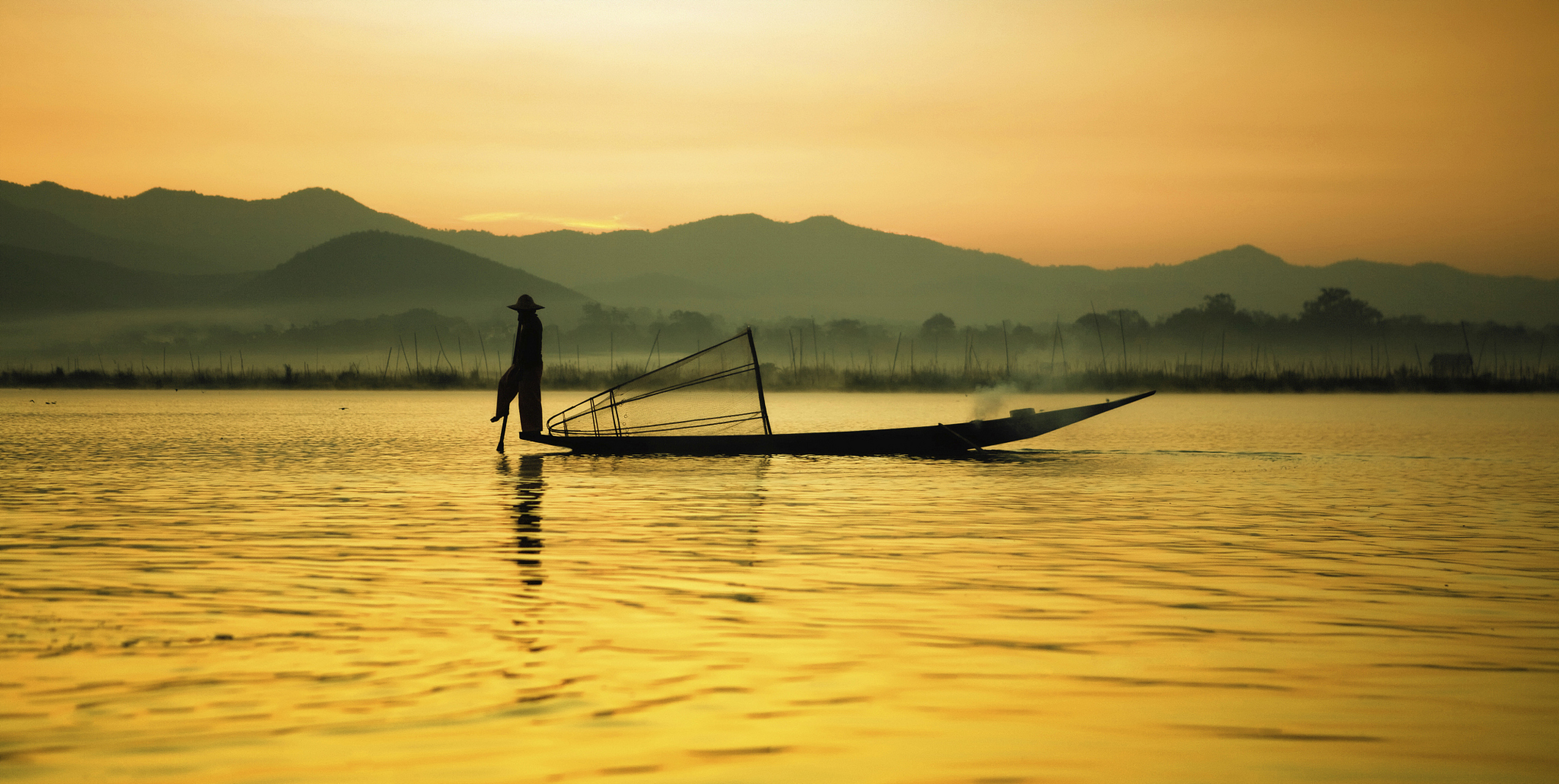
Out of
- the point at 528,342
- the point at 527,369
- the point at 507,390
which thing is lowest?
the point at 507,390

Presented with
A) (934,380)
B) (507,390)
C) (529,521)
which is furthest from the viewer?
(934,380)

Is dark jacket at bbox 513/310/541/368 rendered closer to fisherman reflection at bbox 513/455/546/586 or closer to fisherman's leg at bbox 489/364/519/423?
fisherman's leg at bbox 489/364/519/423

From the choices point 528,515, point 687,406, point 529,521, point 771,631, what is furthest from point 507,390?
point 771,631

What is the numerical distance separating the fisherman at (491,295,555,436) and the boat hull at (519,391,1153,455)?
1.03 ft

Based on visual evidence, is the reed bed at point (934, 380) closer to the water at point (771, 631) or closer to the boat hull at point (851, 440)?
the boat hull at point (851, 440)

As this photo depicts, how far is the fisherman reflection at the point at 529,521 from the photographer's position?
904 centimetres

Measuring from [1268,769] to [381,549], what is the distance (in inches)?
289

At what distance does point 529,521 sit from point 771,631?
5.72 m

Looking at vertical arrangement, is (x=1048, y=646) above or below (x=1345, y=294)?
below

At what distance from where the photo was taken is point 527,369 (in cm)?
2125

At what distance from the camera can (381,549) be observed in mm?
10023

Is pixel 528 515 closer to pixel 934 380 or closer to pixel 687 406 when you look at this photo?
pixel 687 406

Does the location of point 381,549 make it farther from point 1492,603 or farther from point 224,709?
point 1492,603

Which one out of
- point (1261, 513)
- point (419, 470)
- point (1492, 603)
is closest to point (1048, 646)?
point (1492, 603)
